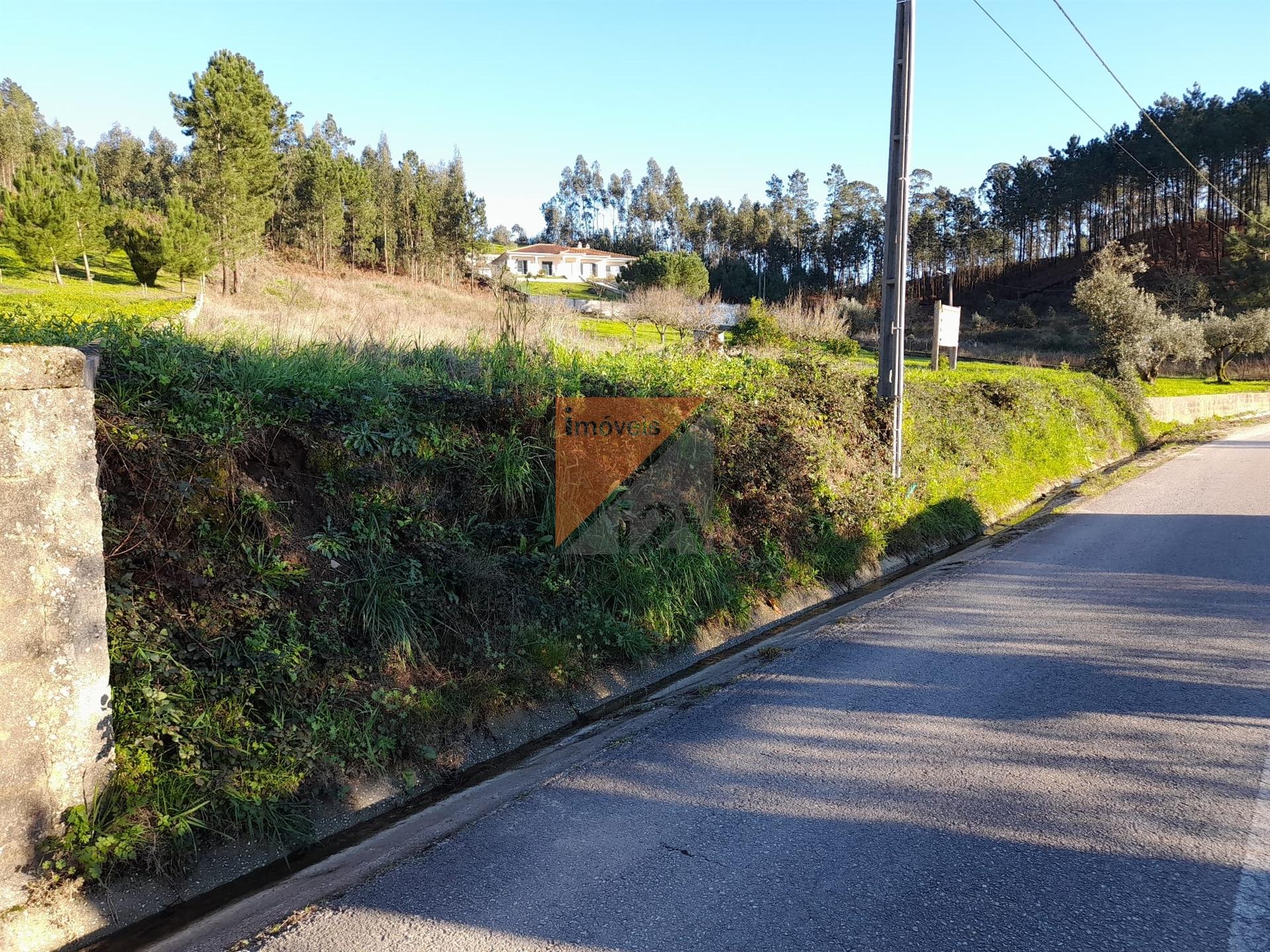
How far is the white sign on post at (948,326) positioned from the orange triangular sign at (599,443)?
7998 mm

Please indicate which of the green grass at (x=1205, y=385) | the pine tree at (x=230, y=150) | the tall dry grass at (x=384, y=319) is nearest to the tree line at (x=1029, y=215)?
the green grass at (x=1205, y=385)

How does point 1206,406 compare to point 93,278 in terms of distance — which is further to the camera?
point 93,278

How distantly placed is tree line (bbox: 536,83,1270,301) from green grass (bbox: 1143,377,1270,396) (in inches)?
788

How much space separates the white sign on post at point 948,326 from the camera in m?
14.1

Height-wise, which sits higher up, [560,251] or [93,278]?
[560,251]

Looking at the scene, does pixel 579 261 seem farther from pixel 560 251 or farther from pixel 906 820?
pixel 906 820

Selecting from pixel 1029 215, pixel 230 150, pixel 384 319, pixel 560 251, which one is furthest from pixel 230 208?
pixel 1029 215

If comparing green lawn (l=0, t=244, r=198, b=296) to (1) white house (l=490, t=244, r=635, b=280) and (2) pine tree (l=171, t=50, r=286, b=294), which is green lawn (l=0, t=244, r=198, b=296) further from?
(1) white house (l=490, t=244, r=635, b=280)


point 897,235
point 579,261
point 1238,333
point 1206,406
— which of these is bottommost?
point 1206,406

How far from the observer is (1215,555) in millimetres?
9281

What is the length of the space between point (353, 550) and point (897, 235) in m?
8.66

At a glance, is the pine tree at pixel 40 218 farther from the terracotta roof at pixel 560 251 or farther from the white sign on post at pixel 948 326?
the terracotta roof at pixel 560 251

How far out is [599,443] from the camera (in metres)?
7.16

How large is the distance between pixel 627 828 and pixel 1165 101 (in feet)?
303
